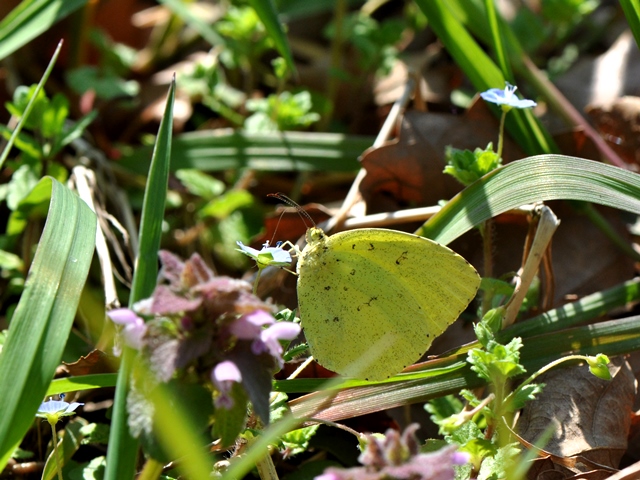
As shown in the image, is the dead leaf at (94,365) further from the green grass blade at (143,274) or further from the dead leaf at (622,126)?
the dead leaf at (622,126)

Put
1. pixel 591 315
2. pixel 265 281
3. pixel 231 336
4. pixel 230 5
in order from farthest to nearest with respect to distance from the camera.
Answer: pixel 230 5 < pixel 265 281 < pixel 591 315 < pixel 231 336

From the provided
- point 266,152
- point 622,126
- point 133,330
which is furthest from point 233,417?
point 622,126

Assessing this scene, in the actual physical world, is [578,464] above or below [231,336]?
below

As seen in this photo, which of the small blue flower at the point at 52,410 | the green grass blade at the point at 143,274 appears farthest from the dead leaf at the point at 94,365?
the green grass blade at the point at 143,274

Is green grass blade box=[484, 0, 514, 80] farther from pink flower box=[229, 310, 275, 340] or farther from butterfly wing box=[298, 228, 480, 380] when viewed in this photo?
pink flower box=[229, 310, 275, 340]

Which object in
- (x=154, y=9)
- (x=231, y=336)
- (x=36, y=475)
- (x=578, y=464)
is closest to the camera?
(x=231, y=336)

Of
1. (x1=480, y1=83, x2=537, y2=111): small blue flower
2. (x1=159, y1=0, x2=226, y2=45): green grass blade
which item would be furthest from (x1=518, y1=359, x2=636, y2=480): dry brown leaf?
(x1=159, y1=0, x2=226, y2=45): green grass blade

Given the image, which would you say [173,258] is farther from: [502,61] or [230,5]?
[230,5]

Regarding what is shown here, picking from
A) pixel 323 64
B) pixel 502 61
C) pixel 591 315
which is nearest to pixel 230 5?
pixel 323 64
